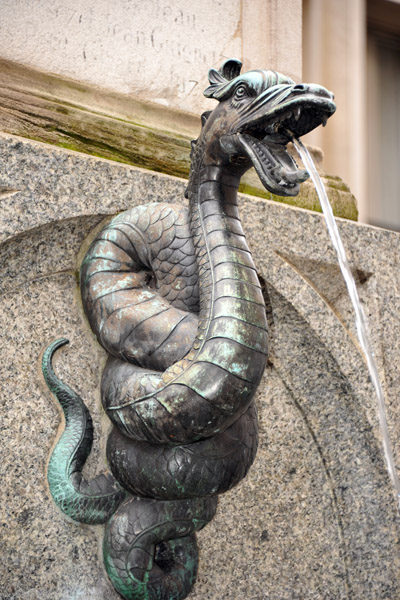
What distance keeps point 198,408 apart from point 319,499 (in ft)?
2.26

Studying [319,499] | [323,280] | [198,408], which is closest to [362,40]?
[323,280]

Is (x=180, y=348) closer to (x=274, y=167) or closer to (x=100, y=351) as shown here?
(x=100, y=351)

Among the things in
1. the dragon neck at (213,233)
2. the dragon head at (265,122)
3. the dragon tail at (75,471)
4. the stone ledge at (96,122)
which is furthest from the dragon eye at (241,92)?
the dragon tail at (75,471)

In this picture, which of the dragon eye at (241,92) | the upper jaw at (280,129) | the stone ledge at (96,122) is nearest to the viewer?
the upper jaw at (280,129)

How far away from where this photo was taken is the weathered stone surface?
1506 millimetres

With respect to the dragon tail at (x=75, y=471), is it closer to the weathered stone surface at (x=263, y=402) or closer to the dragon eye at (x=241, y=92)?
the weathered stone surface at (x=263, y=402)

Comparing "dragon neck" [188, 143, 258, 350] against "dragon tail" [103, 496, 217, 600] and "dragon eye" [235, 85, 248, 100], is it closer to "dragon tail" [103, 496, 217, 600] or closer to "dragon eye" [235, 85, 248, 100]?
"dragon eye" [235, 85, 248, 100]

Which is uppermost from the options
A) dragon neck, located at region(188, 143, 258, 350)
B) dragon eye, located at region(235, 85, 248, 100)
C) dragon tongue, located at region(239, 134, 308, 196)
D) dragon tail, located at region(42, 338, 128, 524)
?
dragon eye, located at region(235, 85, 248, 100)

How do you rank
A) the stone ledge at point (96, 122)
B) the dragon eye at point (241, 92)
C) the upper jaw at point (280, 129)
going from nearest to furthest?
the upper jaw at point (280, 129)
the dragon eye at point (241, 92)
the stone ledge at point (96, 122)

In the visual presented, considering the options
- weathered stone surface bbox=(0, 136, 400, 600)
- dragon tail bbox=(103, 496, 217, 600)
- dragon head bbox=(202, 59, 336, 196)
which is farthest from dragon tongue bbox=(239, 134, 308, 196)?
dragon tail bbox=(103, 496, 217, 600)

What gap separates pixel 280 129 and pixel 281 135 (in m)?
0.01

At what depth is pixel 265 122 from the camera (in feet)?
4.56

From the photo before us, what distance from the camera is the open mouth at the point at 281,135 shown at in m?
1.35

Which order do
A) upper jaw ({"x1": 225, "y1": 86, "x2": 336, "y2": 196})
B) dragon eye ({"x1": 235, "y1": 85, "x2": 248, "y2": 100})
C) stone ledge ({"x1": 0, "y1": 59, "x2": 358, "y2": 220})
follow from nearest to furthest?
upper jaw ({"x1": 225, "y1": 86, "x2": 336, "y2": 196}), dragon eye ({"x1": 235, "y1": 85, "x2": 248, "y2": 100}), stone ledge ({"x1": 0, "y1": 59, "x2": 358, "y2": 220})
